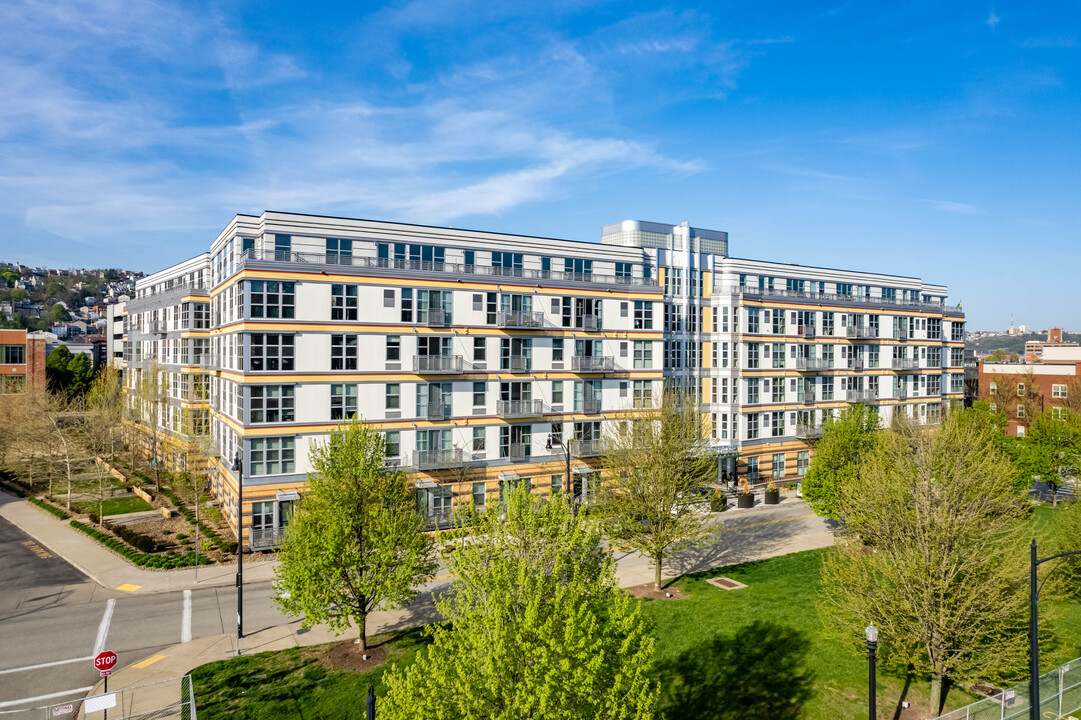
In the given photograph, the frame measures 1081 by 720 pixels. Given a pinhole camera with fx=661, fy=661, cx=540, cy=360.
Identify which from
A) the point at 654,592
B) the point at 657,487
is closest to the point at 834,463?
the point at 657,487

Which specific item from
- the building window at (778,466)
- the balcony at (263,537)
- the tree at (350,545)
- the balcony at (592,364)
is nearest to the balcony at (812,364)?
the building window at (778,466)

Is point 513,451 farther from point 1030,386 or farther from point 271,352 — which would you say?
point 1030,386

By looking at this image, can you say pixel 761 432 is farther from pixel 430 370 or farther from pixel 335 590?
pixel 335 590

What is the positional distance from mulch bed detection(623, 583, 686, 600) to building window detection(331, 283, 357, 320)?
830 inches

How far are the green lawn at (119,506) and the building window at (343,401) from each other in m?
18.0

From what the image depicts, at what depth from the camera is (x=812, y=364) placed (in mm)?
54875

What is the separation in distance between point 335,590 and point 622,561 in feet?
55.9

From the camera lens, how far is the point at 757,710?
19.9 m

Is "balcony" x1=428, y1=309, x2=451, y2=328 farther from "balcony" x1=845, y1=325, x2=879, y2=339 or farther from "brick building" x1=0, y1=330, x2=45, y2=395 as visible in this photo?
"brick building" x1=0, y1=330, x2=45, y2=395

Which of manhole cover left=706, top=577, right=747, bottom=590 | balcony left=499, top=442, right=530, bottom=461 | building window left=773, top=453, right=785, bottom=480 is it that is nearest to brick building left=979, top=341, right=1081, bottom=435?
building window left=773, top=453, right=785, bottom=480

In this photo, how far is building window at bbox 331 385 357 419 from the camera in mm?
37062

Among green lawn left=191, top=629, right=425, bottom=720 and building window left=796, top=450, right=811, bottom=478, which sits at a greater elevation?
building window left=796, top=450, right=811, bottom=478

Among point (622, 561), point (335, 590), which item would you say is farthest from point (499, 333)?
point (335, 590)

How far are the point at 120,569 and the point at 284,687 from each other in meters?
16.9
